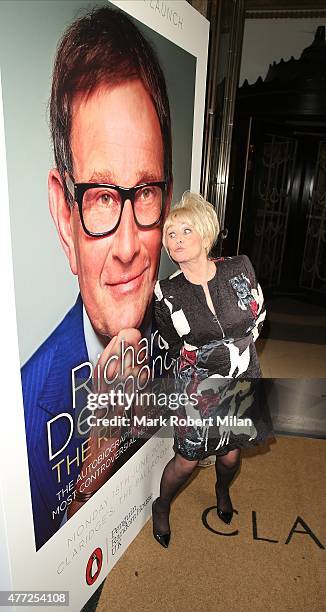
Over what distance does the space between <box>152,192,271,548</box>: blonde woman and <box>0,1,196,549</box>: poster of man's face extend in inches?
5.6

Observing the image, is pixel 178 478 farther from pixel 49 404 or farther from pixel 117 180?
pixel 117 180

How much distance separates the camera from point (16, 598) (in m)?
1.36

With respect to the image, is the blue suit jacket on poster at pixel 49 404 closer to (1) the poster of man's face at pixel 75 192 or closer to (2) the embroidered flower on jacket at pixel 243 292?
(1) the poster of man's face at pixel 75 192

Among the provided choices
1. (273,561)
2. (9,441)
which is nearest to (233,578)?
(273,561)

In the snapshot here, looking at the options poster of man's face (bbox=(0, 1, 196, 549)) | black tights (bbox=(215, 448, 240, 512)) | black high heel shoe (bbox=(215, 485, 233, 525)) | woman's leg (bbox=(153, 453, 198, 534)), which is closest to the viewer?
poster of man's face (bbox=(0, 1, 196, 549))

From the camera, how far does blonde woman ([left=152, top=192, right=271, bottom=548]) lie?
5.83 feet

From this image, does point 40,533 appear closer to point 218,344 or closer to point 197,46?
point 218,344

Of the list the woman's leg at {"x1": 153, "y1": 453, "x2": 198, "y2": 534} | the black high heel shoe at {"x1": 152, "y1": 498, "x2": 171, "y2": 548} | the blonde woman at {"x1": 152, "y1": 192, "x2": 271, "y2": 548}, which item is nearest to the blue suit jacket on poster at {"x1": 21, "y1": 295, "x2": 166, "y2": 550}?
the blonde woman at {"x1": 152, "y1": 192, "x2": 271, "y2": 548}

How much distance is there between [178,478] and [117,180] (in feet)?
4.51

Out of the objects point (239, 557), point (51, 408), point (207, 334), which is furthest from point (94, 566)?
point (207, 334)

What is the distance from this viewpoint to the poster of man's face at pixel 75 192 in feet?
3.81

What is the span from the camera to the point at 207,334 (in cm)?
186

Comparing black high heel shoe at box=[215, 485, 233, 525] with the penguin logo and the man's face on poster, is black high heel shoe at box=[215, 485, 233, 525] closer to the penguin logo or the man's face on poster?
the penguin logo

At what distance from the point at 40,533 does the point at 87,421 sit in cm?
38
